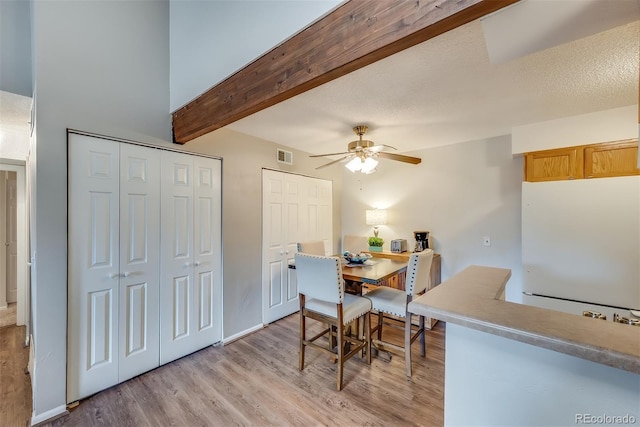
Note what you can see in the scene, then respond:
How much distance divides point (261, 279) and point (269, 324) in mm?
599

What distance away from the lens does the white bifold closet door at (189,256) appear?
2.40 metres

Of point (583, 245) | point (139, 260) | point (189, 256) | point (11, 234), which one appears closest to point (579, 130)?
point (583, 245)

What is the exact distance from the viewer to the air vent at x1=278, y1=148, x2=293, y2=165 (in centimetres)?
341

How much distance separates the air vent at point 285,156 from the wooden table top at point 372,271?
1.64 metres

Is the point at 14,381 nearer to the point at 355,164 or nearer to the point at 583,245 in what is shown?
the point at 355,164

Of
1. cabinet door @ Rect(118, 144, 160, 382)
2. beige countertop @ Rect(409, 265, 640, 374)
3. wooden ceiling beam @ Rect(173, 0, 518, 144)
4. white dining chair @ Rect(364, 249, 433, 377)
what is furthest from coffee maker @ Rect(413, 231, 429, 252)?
cabinet door @ Rect(118, 144, 160, 382)

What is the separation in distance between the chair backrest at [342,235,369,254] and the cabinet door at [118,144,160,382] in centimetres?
281

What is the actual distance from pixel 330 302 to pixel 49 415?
2092 millimetres

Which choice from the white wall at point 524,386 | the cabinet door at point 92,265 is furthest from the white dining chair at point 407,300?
the cabinet door at point 92,265

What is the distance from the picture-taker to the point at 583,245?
84.4 inches

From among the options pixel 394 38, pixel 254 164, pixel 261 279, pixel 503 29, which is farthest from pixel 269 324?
pixel 503 29

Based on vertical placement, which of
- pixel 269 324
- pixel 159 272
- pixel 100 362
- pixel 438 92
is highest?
pixel 438 92

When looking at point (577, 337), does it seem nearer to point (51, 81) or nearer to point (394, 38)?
point (394, 38)

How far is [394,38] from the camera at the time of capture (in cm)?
107
